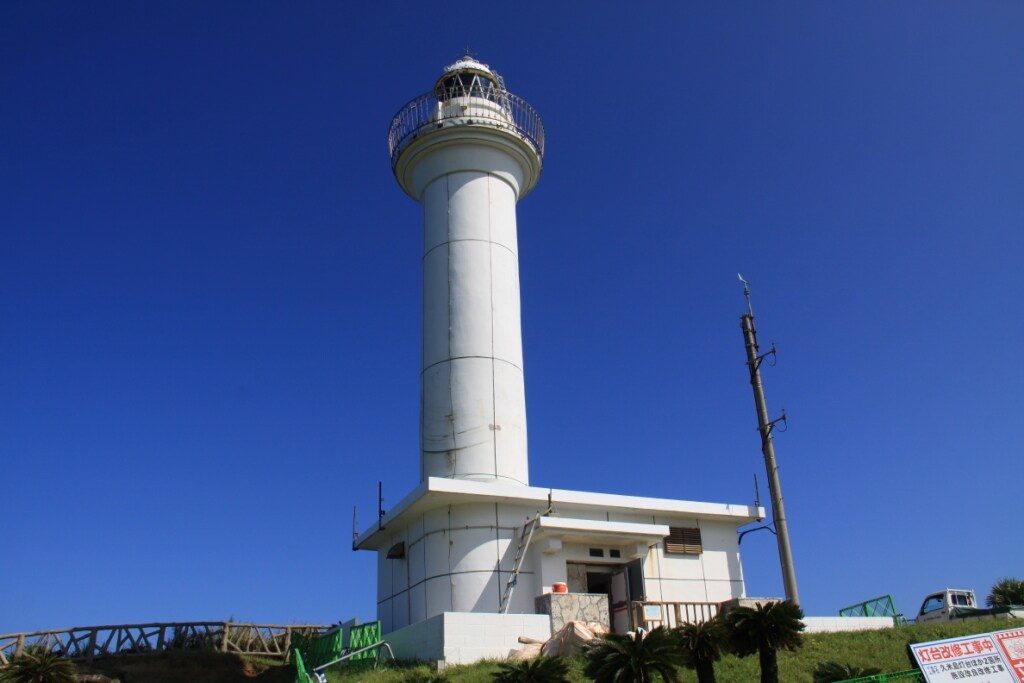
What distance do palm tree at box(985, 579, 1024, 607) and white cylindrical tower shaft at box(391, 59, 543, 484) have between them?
1298cm

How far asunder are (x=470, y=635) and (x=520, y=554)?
3.82 meters

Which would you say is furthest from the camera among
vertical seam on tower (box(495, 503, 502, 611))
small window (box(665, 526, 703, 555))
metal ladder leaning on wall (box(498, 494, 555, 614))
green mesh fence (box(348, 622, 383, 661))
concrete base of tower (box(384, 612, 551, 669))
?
small window (box(665, 526, 703, 555))

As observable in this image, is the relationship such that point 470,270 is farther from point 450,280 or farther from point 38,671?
point 38,671

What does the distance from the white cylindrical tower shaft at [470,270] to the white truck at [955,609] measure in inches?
445

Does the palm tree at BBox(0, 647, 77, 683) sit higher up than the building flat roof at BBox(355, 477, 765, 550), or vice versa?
the building flat roof at BBox(355, 477, 765, 550)

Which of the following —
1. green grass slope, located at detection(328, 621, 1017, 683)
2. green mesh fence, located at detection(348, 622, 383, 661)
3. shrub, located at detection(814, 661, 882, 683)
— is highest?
green mesh fence, located at detection(348, 622, 383, 661)

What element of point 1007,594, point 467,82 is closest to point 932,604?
point 1007,594

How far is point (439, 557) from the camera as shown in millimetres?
21484

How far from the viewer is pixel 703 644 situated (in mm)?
12820

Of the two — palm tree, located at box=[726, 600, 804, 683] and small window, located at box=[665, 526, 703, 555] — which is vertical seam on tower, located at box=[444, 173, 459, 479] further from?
palm tree, located at box=[726, 600, 804, 683]

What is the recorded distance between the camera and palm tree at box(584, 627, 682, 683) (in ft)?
39.2

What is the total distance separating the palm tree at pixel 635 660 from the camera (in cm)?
1195

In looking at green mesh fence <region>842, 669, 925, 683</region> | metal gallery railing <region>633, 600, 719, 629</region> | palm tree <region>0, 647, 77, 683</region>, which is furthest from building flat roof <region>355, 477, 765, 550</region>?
green mesh fence <region>842, 669, 925, 683</region>

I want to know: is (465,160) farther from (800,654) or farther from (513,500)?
(800,654)
